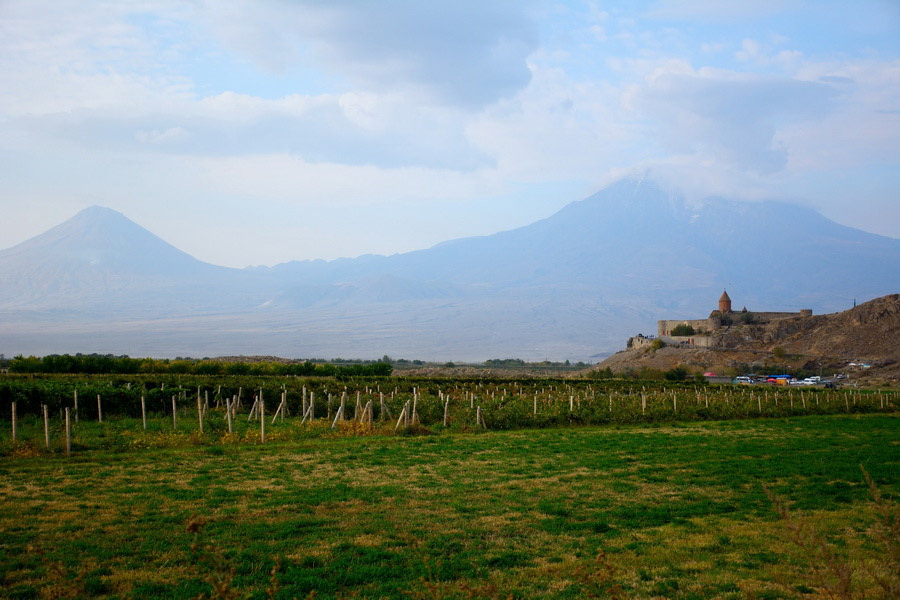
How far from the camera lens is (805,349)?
248ft

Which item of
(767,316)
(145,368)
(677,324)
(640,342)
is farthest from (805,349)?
(145,368)

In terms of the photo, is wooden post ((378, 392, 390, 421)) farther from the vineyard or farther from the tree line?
the tree line

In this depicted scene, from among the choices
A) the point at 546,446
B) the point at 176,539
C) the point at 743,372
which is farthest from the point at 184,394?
the point at 743,372

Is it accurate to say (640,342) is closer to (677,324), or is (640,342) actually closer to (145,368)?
(677,324)

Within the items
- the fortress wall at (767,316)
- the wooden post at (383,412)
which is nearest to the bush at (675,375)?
the fortress wall at (767,316)

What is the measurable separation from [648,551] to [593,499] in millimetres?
2539

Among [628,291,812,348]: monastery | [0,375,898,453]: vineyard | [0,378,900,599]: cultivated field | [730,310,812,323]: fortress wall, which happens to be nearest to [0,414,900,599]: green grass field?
[0,378,900,599]: cultivated field

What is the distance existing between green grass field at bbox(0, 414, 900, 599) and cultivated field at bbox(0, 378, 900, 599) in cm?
4

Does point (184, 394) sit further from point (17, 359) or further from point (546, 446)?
point (17, 359)

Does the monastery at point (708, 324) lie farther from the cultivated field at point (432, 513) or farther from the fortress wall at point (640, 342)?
the cultivated field at point (432, 513)

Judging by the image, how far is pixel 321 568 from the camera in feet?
21.7

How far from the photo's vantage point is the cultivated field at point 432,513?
6180 millimetres

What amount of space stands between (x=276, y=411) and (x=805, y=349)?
70593 mm

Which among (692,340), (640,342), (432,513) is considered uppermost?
(692,340)
